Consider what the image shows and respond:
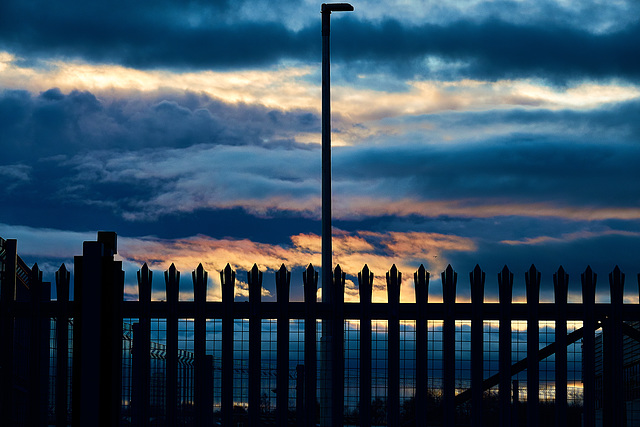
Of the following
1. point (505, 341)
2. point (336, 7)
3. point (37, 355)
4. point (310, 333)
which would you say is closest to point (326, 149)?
point (336, 7)

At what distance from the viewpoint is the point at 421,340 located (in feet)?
35.3

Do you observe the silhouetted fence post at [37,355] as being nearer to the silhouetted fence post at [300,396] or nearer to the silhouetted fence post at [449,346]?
the silhouetted fence post at [300,396]

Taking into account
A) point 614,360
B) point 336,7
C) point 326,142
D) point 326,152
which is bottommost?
point 614,360

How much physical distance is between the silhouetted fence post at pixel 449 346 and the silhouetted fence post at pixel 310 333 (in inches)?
65.9

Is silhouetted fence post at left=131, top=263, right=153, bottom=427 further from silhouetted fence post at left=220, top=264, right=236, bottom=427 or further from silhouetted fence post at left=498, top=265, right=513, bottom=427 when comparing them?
silhouetted fence post at left=498, top=265, right=513, bottom=427

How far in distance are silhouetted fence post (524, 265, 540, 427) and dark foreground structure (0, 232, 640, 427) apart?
0.01 meters

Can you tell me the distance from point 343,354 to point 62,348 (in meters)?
3.84

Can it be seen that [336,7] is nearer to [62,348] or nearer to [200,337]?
[200,337]

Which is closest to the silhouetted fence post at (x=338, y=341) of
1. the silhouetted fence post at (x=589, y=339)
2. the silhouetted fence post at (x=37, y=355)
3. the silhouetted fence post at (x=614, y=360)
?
the silhouetted fence post at (x=589, y=339)

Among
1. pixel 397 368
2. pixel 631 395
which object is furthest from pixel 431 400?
pixel 631 395

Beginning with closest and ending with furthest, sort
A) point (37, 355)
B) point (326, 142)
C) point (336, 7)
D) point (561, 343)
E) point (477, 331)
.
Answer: point (477, 331) → point (561, 343) → point (37, 355) → point (326, 142) → point (336, 7)

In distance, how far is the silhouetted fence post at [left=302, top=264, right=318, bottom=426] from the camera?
35.5 feet

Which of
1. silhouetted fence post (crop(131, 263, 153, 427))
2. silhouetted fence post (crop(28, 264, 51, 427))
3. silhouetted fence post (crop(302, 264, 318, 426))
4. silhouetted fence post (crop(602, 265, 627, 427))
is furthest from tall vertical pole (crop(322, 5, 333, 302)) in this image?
silhouetted fence post (crop(602, 265, 627, 427))

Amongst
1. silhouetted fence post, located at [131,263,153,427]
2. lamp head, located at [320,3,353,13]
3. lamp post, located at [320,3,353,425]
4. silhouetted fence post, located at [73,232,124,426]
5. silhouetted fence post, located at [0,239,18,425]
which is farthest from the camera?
lamp head, located at [320,3,353,13]
